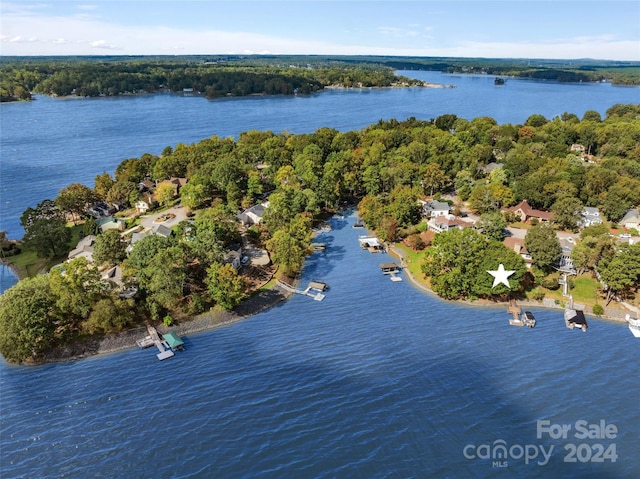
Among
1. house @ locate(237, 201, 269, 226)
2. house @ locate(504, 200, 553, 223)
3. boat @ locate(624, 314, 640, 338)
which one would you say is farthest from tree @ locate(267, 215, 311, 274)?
house @ locate(504, 200, 553, 223)

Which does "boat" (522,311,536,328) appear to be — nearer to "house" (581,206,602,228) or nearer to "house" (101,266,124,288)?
"house" (581,206,602,228)

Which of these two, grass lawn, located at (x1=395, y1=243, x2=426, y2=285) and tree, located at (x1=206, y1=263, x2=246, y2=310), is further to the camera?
grass lawn, located at (x1=395, y1=243, x2=426, y2=285)

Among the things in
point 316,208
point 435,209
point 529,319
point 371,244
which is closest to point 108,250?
point 316,208

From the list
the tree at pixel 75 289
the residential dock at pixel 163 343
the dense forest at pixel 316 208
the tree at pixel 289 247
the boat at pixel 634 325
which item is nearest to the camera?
the residential dock at pixel 163 343

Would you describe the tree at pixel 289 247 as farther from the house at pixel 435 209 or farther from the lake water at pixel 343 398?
the house at pixel 435 209

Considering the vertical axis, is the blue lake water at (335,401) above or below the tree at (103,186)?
below

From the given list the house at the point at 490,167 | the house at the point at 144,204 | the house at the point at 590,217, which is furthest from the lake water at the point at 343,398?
the house at the point at 490,167
